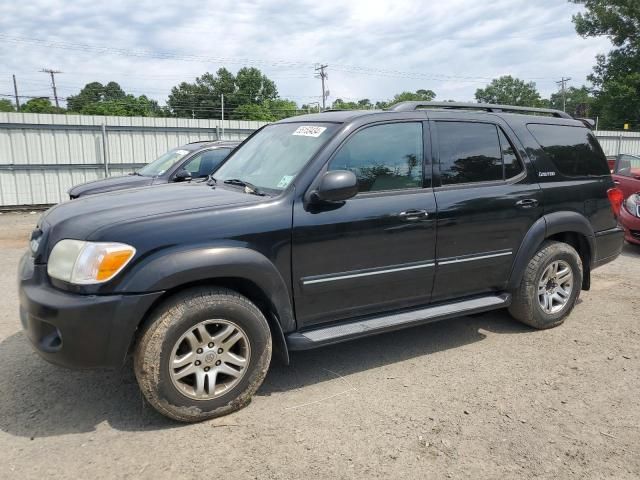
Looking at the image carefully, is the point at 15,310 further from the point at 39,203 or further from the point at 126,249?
the point at 39,203

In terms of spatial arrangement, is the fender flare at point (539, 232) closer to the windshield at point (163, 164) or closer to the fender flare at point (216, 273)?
the fender flare at point (216, 273)

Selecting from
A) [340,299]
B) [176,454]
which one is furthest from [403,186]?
[176,454]

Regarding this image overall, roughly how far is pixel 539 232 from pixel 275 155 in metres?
2.38

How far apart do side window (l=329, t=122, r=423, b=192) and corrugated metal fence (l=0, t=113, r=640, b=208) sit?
11.9 m

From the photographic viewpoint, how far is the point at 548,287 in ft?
15.3

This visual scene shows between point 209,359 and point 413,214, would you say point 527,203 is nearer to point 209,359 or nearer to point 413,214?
point 413,214

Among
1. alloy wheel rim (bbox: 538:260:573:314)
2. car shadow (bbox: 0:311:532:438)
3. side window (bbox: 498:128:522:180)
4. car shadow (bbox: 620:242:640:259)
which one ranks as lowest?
car shadow (bbox: 620:242:640:259)

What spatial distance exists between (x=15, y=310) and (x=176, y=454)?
3.19 metres

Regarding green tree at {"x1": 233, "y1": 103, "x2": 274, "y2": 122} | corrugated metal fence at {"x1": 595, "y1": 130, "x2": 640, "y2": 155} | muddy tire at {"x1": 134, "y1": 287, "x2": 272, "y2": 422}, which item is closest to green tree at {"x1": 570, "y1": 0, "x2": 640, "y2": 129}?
corrugated metal fence at {"x1": 595, "y1": 130, "x2": 640, "y2": 155}

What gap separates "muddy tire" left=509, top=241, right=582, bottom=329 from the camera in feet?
14.6

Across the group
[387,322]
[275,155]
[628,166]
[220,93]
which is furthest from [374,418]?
[220,93]

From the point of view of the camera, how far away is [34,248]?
3.18 meters

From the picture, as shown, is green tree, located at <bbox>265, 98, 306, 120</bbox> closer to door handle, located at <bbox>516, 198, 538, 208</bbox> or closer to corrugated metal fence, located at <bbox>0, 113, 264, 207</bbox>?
corrugated metal fence, located at <bbox>0, 113, 264, 207</bbox>

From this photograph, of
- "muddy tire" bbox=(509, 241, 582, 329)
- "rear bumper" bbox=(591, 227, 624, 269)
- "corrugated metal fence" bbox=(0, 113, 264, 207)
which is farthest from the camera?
"corrugated metal fence" bbox=(0, 113, 264, 207)
